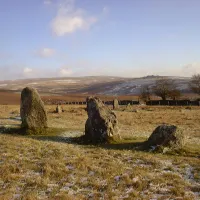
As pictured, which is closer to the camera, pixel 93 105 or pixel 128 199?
pixel 128 199

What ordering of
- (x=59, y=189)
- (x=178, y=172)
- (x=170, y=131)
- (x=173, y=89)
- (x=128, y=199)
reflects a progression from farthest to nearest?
(x=173, y=89)
(x=170, y=131)
(x=178, y=172)
(x=59, y=189)
(x=128, y=199)

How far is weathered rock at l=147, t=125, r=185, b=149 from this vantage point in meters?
18.3

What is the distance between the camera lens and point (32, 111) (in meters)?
24.8

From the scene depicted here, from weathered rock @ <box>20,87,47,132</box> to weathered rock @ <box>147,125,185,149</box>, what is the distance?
10508 millimetres

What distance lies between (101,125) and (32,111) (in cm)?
700

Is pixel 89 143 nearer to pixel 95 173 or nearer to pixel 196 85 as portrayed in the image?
pixel 95 173

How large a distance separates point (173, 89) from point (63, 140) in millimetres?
68718

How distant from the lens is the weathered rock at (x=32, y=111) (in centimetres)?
2483

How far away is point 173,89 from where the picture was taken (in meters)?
86.3

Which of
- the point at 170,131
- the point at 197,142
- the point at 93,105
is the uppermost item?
the point at 93,105

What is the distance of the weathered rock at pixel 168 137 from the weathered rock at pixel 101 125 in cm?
335

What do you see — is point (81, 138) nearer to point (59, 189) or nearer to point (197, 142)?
point (197, 142)

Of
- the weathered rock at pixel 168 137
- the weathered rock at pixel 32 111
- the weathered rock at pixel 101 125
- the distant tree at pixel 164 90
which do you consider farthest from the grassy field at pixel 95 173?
the distant tree at pixel 164 90

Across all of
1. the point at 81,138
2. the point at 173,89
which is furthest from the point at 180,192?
the point at 173,89
